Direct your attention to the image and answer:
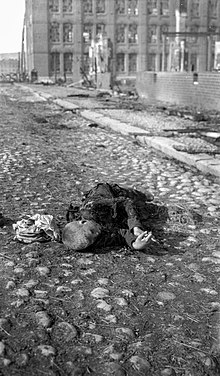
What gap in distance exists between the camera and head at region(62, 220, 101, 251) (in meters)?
3.43

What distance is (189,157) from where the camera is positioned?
6.93 metres

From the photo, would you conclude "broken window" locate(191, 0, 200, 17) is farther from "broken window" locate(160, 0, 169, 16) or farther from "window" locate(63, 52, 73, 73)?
"window" locate(63, 52, 73, 73)

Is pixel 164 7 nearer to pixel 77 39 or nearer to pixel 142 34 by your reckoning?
pixel 142 34

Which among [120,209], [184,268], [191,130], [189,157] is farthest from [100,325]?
[191,130]

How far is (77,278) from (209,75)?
1302 centimetres

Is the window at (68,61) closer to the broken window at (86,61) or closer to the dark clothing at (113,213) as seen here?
the broken window at (86,61)

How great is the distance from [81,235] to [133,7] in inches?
2657

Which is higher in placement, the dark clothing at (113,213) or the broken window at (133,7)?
the broken window at (133,7)

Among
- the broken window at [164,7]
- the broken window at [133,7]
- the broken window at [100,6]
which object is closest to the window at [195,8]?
the broken window at [164,7]

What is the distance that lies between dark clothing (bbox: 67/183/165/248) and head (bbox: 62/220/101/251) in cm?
7

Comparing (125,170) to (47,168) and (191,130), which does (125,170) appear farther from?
(191,130)

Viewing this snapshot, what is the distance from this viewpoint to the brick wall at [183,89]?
586 inches

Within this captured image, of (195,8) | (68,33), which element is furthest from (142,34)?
(68,33)

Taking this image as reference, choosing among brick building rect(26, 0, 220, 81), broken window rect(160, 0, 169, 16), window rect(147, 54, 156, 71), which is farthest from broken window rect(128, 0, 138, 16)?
window rect(147, 54, 156, 71)
